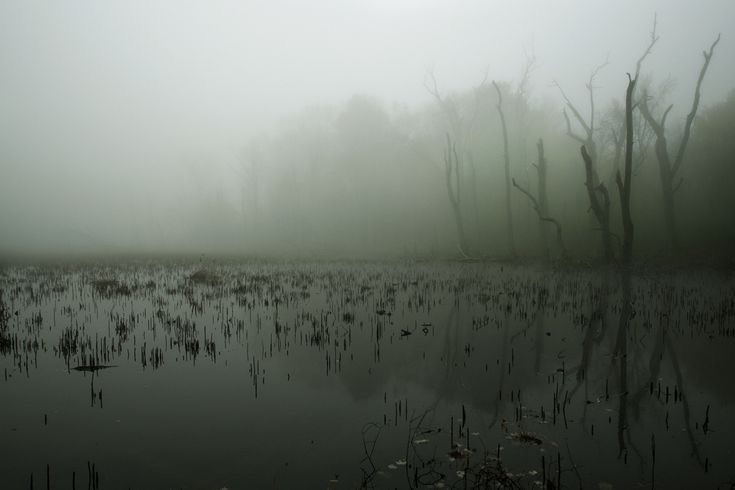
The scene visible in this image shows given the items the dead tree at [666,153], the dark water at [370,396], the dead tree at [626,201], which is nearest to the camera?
the dark water at [370,396]

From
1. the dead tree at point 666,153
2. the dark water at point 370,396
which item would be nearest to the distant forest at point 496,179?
the dead tree at point 666,153

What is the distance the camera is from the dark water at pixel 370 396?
3.36 metres

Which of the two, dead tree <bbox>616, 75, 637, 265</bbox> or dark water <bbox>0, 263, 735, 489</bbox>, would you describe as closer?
dark water <bbox>0, 263, 735, 489</bbox>

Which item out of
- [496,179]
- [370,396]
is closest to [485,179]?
[496,179]

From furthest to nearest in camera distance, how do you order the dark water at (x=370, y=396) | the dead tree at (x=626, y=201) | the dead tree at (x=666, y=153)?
1. the dead tree at (x=666, y=153)
2. the dead tree at (x=626, y=201)
3. the dark water at (x=370, y=396)

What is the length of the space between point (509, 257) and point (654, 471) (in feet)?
78.2

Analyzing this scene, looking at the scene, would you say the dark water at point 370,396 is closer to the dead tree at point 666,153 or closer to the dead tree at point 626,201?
the dead tree at point 626,201

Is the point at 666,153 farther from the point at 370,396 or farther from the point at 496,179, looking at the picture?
the point at 370,396

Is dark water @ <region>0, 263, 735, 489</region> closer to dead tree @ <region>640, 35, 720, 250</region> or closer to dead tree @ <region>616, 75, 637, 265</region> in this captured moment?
dead tree @ <region>616, 75, 637, 265</region>

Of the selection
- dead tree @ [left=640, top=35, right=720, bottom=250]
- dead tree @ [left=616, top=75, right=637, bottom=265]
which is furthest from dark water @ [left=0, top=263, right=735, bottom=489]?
dead tree @ [left=640, top=35, right=720, bottom=250]

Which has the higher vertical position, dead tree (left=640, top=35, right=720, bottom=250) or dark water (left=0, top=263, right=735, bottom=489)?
dead tree (left=640, top=35, right=720, bottom=250)

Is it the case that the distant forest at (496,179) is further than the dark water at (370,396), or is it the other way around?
the distant forest at (496,179)

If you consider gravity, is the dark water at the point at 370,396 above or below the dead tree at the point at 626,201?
below

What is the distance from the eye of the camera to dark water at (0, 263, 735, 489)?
132 inches
